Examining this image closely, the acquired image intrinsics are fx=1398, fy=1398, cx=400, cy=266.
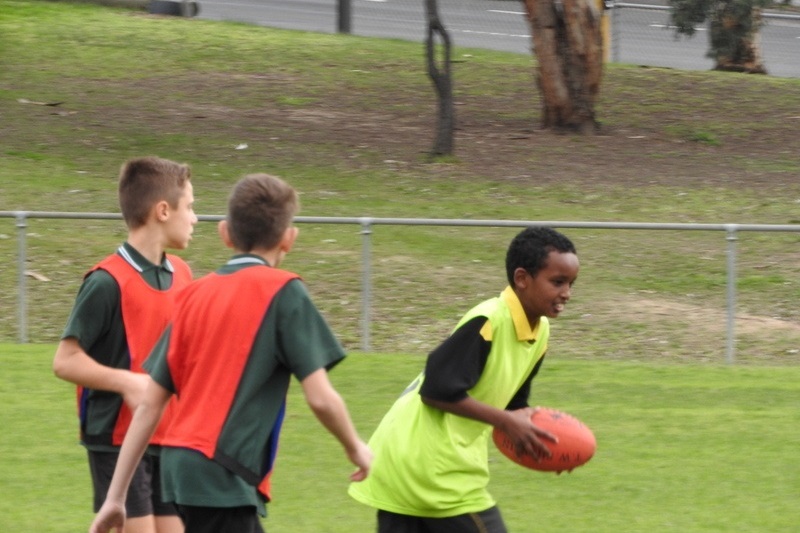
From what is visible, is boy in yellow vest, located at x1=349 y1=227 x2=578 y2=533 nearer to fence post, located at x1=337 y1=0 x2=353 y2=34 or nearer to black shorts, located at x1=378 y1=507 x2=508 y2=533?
black shorts, located at x1=378 y1=507 x2=508 y2=533

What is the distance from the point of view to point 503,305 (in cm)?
476

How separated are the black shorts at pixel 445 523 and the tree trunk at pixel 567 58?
15.9 meters

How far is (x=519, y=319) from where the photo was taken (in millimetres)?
4758

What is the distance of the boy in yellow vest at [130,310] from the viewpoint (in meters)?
4.79

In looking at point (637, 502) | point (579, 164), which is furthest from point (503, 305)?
point (579, 164)

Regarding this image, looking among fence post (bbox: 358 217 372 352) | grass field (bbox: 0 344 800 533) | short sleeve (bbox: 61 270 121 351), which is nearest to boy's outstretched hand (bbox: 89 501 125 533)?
short sleeve (bbox: 61 270 121 351)

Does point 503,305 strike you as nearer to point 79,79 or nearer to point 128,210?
point 128,210

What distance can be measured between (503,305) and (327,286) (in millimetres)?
7811

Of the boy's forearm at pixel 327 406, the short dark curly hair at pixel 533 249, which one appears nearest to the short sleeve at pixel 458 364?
the short dark curly hair at pixel 533 249

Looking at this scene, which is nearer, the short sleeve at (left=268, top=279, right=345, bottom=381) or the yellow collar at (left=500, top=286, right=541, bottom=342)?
the short sleeve at (left=268, top=279, right=345, bottom=381)

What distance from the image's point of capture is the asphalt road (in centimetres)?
2814

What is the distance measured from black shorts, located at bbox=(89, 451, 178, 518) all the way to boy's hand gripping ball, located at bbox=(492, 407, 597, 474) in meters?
1.23

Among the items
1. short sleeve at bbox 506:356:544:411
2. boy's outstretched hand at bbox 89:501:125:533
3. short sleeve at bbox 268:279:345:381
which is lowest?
boy's outstretched hand at bbox 89:501:125:533

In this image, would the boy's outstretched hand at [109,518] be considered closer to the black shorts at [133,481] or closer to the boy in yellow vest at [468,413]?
the black shorts at [133,481]
